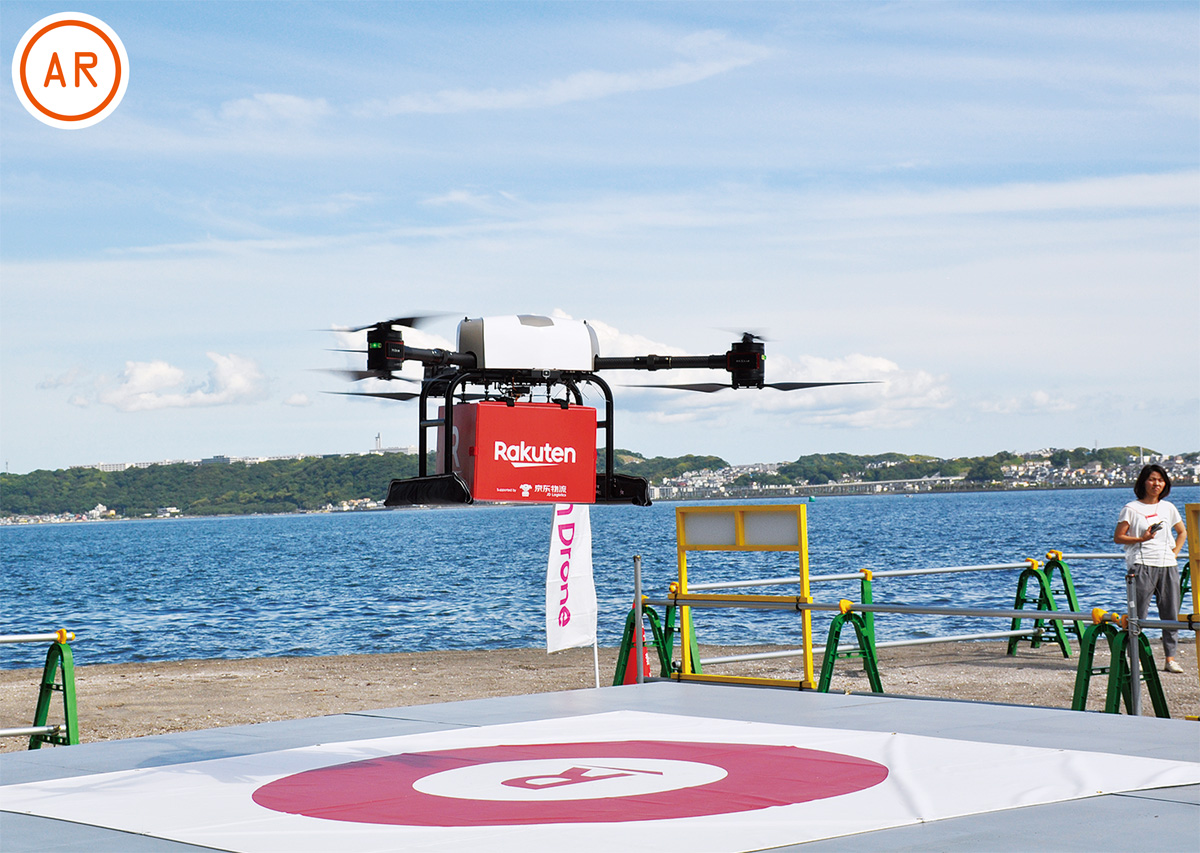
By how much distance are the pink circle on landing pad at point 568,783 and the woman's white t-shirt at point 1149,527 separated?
6501mm

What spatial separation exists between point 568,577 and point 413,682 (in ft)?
20.9

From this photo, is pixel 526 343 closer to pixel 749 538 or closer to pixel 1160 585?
pixel 749 538

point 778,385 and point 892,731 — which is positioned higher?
point 778,385

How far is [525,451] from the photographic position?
25.6ft

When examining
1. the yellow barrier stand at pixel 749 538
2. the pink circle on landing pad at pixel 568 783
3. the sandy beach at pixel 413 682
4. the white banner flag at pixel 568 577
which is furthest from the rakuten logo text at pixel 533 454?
the sandy beach at pixel 413 682

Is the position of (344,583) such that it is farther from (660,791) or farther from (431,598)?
(660,791)

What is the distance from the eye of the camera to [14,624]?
46.3 meters

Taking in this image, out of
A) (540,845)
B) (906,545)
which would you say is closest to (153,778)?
(540,845)

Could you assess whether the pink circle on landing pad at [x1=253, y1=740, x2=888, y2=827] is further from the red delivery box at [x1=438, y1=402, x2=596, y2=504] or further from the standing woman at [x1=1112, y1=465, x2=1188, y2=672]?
the standing woman at [x1=1112, y1=465, x2=1188, y2=672]

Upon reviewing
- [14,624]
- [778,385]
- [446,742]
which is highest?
[778,385]

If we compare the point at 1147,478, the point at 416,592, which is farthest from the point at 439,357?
the point at 416,592

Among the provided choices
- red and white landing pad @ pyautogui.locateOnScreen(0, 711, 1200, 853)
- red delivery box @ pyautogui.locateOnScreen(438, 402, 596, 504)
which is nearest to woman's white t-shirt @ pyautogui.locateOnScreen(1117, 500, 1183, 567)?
red and white landing pad @ pyautogui.locateOnScreen(0, 711, 1200, 853)

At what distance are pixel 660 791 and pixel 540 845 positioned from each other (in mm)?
1342

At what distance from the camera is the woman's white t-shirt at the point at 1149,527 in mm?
13125
